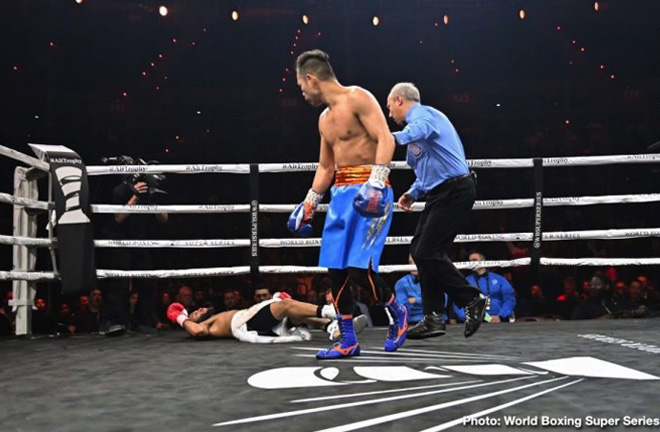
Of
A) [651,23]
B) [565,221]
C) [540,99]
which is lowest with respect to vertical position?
[565,221]

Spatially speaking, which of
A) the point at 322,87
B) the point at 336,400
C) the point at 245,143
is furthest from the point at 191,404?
the point at 245,143

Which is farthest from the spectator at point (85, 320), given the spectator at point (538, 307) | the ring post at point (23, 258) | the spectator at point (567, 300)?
the spectator at point (567, 300)

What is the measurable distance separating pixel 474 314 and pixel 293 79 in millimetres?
7221

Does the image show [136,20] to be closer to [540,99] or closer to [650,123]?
[540,99]

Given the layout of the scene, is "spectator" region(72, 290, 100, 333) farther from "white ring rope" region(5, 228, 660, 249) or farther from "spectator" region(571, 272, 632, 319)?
Result: "spectator" region(571, 272, 632, 319)

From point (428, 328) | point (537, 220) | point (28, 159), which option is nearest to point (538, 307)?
point (537, 220)

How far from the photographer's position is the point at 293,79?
A: 32.4 feet

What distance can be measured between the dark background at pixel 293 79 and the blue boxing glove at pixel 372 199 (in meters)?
6.07

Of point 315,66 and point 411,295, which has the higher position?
point 315,66

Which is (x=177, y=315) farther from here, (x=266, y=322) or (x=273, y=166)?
(x=273, y=166)

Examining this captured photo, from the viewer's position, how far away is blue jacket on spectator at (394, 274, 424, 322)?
180 inches

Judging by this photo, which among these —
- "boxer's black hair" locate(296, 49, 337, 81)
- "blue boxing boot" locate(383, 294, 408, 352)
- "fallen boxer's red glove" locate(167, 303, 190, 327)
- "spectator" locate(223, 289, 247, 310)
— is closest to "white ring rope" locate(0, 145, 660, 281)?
→ "fallen boxer's red glove" locate(167, 303, 190, 327)

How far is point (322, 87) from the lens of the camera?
289 cm

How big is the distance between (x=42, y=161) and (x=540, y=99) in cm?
733
